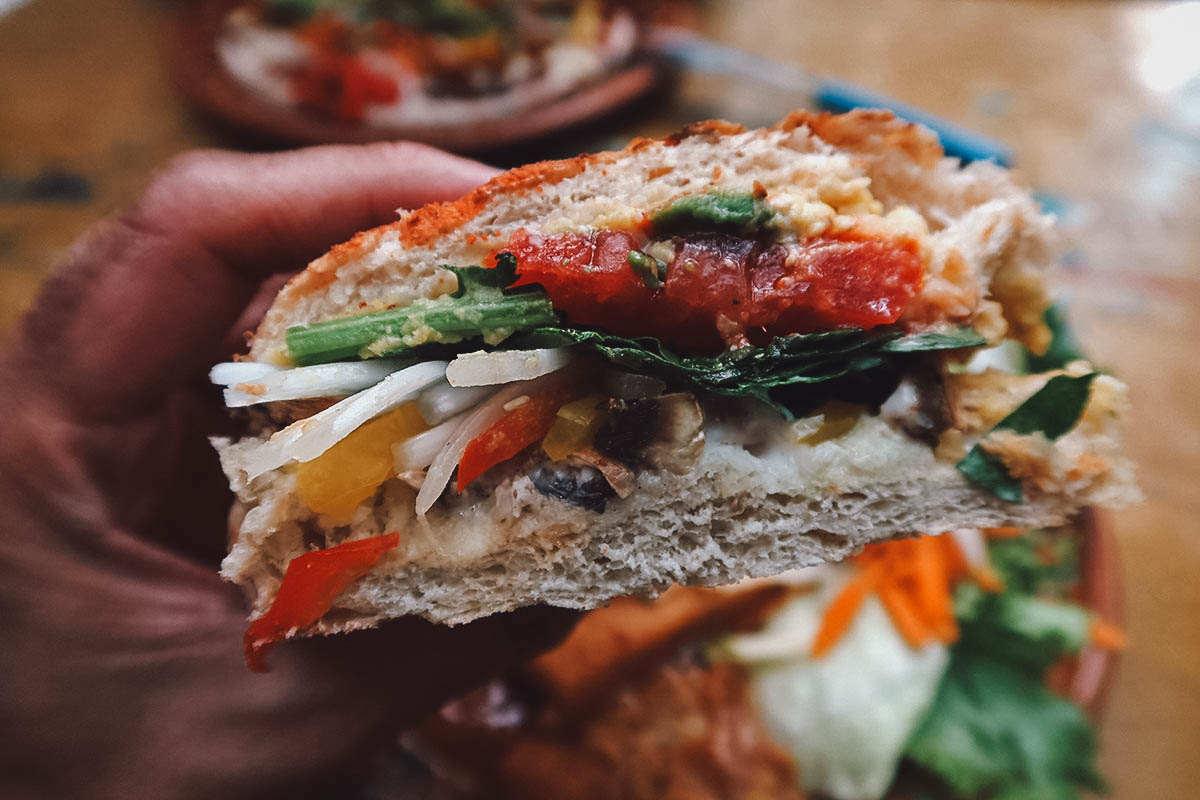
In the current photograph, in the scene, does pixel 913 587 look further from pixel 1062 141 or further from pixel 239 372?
pixel 1062 141

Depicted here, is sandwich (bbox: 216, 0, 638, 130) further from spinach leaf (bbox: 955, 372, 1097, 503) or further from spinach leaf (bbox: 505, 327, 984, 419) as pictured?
spinach leaf (bbox: 955, 372, 1097, 503)

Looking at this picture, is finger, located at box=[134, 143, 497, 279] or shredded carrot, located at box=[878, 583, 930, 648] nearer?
finger, located at box=[134, 143, 497, 279]

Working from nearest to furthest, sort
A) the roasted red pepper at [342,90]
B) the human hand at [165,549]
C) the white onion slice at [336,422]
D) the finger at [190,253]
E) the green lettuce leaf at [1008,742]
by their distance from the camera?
the white onion slice at [336,422]
the human hand at [165,549]
the finger at [190,253]
the green lettuce leaf at [1008,742]
the roasted red pepper at [342,90]

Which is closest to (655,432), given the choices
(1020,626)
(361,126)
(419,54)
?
(1020,626)

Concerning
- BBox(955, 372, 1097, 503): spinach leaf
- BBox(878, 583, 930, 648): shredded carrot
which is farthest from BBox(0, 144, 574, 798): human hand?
BBox(878, 583, 930, 648): shredded carrot

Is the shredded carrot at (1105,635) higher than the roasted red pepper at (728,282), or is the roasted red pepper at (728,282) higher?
the roasted red pepper at (728,282)

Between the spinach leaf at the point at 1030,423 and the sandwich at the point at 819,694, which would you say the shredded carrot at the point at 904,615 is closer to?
the sandwich at the point at 819,694

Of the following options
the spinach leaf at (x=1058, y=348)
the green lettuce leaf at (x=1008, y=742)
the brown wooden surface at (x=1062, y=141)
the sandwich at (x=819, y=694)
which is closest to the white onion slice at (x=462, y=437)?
the sandwich at (x=819, y=694)
